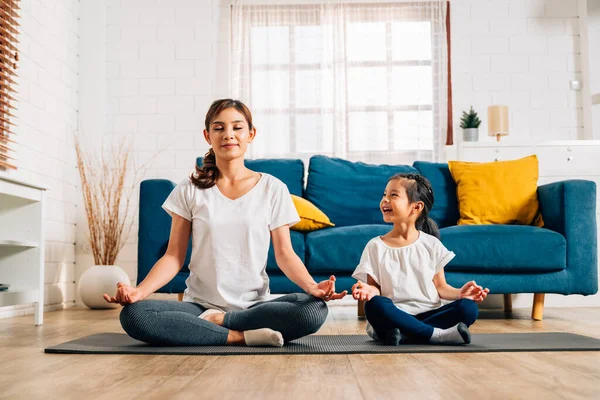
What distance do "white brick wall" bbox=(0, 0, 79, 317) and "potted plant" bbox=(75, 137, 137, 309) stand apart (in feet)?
0.50

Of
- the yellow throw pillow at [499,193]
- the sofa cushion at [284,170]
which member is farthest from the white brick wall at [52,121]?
the yellow throw pillow at [499,193]

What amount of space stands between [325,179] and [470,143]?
42.5 inches

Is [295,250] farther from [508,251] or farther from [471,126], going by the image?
[471,126]

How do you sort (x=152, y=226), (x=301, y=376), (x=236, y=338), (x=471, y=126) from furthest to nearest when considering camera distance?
(x=471, y=126), (x=152, y=226), (x=236, y=338), (x=301, y=376)

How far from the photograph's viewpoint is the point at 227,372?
1617 millimetres

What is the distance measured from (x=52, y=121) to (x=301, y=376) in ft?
10.9

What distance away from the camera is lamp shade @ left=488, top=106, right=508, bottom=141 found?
15.8 ft

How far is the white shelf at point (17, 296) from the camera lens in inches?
116

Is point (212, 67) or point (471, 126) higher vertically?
point (212, 67)

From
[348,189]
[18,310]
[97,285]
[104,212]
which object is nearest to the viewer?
[18,310]

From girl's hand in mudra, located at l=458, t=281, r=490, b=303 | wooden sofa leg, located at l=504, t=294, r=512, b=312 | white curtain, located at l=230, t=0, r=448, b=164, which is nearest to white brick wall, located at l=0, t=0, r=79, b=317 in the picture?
white curtain, located at l=230, t=0, r=448, b=164

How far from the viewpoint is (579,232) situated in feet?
11.1

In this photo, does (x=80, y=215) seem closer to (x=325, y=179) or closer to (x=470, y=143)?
(x=325, y=179)

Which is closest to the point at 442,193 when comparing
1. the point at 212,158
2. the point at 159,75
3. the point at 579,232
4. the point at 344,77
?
the point at 579,232
